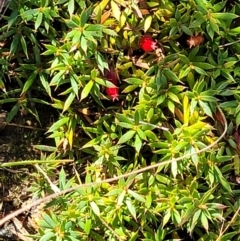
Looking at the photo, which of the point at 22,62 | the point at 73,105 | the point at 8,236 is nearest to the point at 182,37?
the point at 73,105

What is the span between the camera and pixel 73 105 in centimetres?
207

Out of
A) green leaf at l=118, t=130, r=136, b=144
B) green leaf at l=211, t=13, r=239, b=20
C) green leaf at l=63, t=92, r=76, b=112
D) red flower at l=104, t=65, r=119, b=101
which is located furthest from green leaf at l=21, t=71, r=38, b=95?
green leaf at l=211, t=13, r=239, b=20

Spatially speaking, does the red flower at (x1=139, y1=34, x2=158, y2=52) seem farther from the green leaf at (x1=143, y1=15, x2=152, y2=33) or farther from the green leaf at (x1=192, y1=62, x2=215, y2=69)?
the green leaf at (x1=192, y1=62, x2=215, y2=69)

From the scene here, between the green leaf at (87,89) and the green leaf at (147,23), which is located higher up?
the green leaf at (147,23)

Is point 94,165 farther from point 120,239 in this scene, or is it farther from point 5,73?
point 5,73

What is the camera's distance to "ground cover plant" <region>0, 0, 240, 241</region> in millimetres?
1938

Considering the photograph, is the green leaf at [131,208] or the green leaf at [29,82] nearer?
the green leaf at [131,208]

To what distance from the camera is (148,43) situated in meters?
1.99

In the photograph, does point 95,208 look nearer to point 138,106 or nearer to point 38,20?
point 138,106

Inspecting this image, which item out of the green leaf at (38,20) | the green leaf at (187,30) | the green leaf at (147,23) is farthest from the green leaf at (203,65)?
the green leaf at (38,20)

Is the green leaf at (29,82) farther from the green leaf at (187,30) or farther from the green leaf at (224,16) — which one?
the green leaf at (224,16)

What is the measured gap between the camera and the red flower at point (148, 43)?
6.53 ft

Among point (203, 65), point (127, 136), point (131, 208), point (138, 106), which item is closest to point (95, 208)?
point (131, 208)

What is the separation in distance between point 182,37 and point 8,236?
1.01 m
